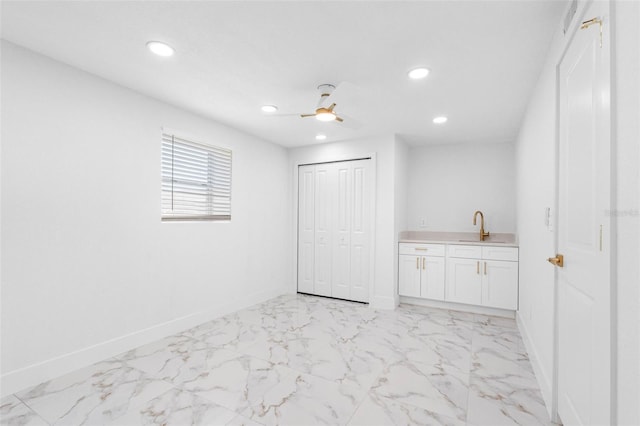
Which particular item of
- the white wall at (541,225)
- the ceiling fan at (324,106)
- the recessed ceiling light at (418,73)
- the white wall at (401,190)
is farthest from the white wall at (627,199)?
the white wall at (401,190)

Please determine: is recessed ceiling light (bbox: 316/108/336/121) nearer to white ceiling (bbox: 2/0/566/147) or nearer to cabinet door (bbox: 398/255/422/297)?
white ceiling (bbox: 2/0/566/147)

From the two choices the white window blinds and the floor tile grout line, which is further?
the white window blinds

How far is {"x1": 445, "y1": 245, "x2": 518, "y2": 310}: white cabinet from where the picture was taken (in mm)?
3914

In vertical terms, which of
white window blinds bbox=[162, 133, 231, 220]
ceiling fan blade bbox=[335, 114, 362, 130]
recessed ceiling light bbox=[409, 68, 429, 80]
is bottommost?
white window blinds bbox=[162, 133, 231, 220]

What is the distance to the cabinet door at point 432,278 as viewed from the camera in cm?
430

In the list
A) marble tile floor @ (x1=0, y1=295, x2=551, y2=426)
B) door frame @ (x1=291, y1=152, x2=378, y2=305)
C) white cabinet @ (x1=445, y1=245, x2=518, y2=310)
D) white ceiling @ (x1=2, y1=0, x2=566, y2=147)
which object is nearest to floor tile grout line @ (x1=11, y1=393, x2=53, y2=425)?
marble tile floor @ (x1=0, y1=295, x2=551, y2=426)

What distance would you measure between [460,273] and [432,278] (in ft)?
1.21

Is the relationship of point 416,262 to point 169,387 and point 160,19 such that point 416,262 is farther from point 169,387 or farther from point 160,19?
point 160,19

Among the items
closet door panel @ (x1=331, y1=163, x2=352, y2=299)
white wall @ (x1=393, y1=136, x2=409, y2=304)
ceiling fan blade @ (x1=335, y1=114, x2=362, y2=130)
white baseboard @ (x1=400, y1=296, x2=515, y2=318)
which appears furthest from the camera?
closet door panel @ (x1=331, y1=163, x2=352, y2=299)

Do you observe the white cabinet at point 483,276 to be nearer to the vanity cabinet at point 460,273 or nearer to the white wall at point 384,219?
the vanity cabinet at point 460,273

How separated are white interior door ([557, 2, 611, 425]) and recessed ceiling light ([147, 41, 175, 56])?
7.92ft

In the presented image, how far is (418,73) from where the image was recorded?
251 centimetres

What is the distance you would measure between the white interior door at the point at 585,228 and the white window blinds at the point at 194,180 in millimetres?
3358

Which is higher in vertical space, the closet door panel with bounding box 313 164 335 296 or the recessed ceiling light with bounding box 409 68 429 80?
the recessed ceiling light with bounding box 409 68 429 80
